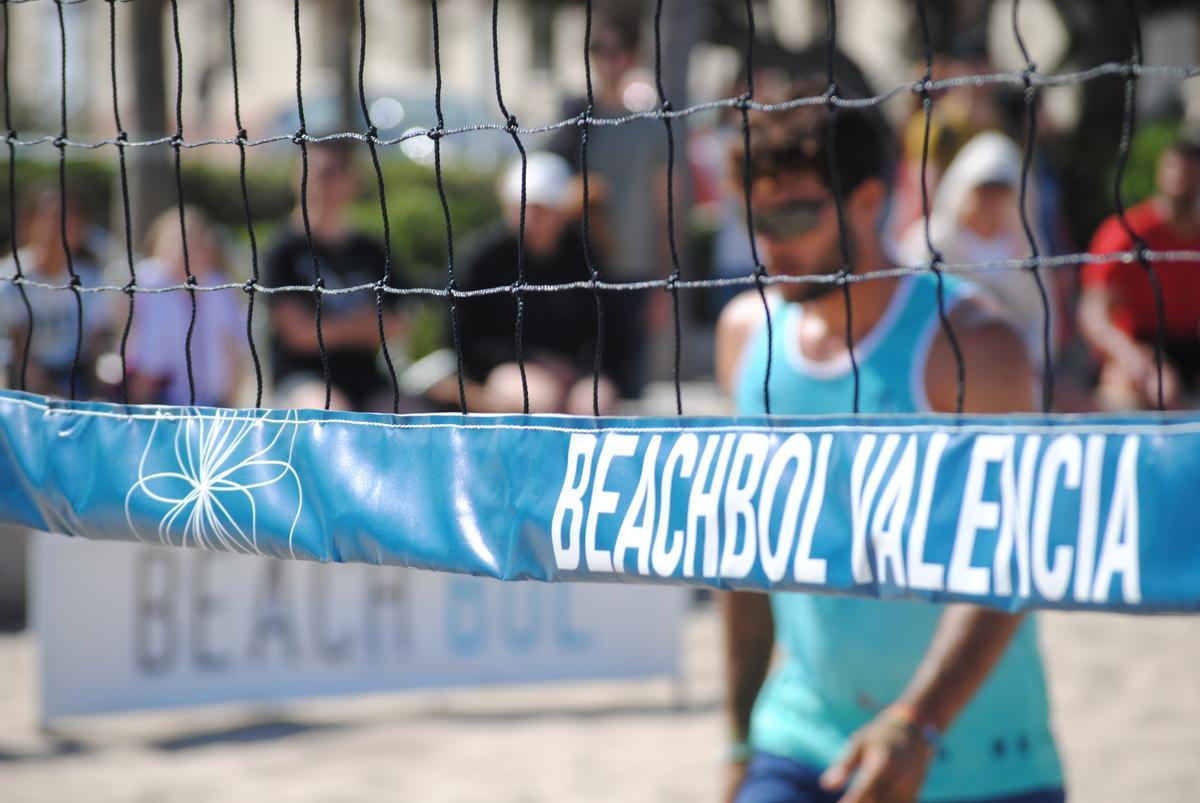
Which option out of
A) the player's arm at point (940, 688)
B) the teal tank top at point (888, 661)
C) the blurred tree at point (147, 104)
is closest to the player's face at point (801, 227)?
the teal tank top at point (888, 661)

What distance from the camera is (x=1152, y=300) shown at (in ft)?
19.5

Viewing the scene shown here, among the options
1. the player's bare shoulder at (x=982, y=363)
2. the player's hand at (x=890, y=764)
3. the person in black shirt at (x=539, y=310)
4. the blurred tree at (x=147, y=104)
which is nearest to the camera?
the player's hand at (x=890, y=764)

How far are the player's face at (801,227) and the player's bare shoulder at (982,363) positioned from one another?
0.20 meters

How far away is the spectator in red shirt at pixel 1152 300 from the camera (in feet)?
19.0

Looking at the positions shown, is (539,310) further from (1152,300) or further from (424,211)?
(424,211)

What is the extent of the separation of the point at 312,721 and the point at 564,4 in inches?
722

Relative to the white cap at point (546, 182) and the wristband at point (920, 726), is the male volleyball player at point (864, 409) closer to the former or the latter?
the wristband at point (920, 726)

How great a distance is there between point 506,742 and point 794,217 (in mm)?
2730

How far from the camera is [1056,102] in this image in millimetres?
21719

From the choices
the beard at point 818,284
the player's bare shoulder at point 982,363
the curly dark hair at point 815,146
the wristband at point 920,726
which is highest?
the curly dark hair at point 815,146

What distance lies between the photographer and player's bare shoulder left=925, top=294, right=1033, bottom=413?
1.98m

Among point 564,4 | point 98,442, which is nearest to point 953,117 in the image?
point 98,442

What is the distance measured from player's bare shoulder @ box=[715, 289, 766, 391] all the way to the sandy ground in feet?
5.91

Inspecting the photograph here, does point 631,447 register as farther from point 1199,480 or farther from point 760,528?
point 1199,480
